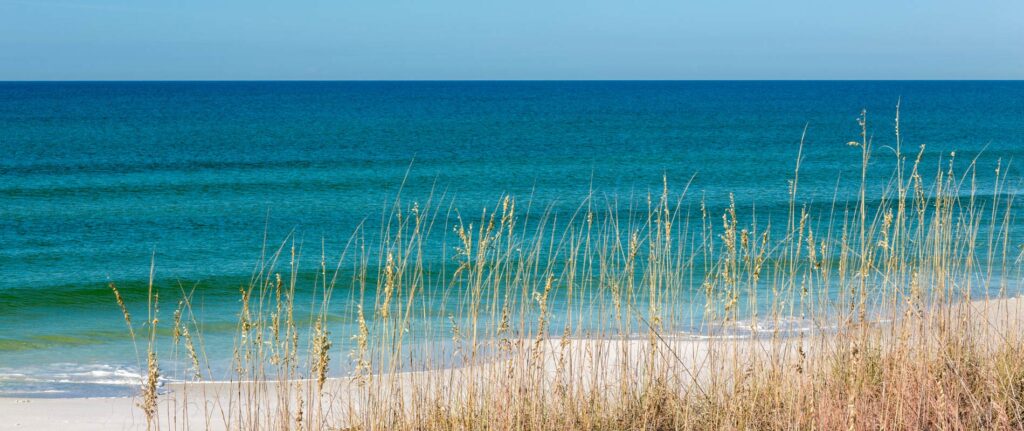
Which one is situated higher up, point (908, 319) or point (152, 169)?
point (908, 319)

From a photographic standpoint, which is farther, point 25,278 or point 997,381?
point 25,278

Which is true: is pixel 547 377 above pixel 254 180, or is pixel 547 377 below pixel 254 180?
above

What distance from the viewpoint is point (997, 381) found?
4.38m

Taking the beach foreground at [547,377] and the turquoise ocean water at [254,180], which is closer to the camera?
the beach foreground at [547,377]

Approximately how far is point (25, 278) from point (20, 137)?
114ft

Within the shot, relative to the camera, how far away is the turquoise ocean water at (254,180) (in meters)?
11.1

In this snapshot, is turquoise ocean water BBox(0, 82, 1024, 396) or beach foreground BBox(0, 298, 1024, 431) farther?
turquoise ocean water BBox(0, 82, 1024, 396)

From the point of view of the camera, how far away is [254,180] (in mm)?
25828

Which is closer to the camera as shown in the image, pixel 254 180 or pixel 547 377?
pixel 547 377

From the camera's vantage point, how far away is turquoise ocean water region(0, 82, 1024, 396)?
1113 centimetres

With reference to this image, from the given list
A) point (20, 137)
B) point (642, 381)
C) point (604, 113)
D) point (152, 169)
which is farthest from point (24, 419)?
point (604, 113)

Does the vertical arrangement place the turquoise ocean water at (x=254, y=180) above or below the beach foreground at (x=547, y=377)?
below

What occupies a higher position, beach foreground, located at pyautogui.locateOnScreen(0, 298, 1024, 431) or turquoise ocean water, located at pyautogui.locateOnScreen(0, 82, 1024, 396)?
beach foreground, located at pyautogui.locateOnScreen(0, 298, 1024, 431)

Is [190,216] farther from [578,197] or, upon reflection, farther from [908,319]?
[908,319]
